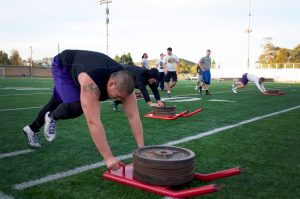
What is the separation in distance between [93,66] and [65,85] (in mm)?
761

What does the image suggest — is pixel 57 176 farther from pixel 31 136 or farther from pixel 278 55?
pixel 278 55

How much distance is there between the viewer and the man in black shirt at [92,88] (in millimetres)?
2742

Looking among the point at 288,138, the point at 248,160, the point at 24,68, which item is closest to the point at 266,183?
the point at 248,160

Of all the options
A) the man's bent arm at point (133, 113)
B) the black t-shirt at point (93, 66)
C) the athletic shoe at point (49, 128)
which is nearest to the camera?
the black t-shirt at point (93, 66)

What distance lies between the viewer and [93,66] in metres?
2.93

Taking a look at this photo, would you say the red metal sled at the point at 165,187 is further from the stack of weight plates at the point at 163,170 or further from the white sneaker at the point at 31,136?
the white sneaker at the point at 31,136

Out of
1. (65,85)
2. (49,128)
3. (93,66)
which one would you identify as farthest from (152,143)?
(93,66)

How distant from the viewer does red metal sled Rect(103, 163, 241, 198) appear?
2576 mm

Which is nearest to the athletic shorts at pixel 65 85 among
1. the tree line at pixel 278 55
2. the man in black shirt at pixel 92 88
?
the man in black shirt at pixel 92 88

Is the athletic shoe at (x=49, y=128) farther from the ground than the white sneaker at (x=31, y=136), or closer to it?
farther from the ground

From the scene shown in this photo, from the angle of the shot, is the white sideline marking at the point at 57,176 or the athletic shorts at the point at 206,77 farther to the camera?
the athletic shorts at the point at 206,77

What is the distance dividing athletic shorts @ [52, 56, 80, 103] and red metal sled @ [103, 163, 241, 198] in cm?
93

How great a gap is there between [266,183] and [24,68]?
55852 mm

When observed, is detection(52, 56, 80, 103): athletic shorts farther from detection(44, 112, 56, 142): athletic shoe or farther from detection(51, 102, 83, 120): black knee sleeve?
detection(44, 112, 56, 142): athletic shoe
